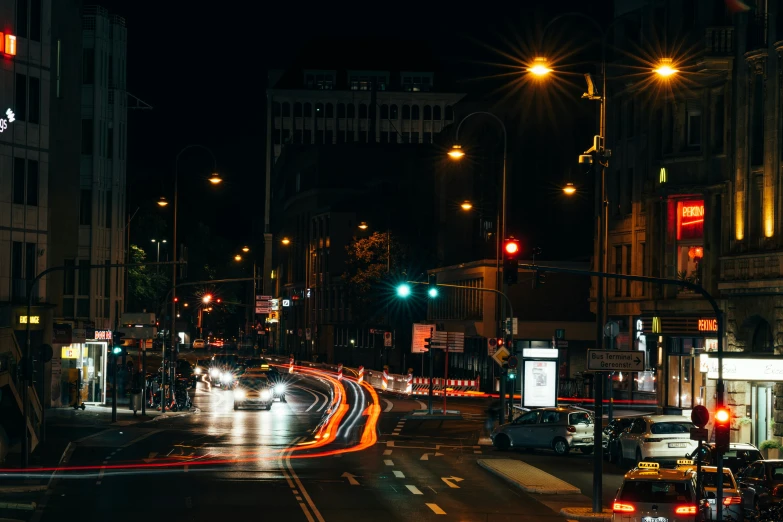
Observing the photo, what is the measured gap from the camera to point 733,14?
146 feet

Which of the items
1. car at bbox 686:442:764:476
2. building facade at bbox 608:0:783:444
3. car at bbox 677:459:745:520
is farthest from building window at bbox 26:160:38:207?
car at bbox 677:459:745:520

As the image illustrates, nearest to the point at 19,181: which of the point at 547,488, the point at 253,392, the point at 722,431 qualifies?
the point at 253,392

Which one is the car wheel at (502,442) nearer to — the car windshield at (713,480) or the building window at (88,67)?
the car windshield at (713,480)

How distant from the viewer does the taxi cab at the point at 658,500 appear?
21.5 m

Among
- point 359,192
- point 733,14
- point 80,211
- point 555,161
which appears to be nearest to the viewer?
point 733,14

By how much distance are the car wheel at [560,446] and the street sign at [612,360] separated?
1485 centimetres

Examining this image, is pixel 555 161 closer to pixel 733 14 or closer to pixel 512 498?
pixel 733 14

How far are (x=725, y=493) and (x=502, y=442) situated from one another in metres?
18.0

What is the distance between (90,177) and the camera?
73562 mm

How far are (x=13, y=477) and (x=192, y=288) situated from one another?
4548 inches

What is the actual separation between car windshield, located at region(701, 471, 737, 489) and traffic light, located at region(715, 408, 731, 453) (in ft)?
1.73

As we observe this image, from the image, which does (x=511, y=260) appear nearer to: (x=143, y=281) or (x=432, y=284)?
(x=432, y=284)

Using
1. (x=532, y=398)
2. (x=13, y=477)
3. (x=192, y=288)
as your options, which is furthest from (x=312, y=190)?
(x=13, y=477)

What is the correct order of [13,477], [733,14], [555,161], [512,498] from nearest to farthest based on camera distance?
[512,498] < [13,477] < [733,14] < [555,161]
